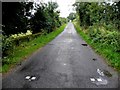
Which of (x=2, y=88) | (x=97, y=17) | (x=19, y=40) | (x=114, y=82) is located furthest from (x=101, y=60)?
(x=97, y=17)

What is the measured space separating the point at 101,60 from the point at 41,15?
18.1 meters

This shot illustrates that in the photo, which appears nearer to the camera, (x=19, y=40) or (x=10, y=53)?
(x=10, y=53)

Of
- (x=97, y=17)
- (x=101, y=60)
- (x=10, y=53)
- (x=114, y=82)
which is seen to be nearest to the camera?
(x=114, y=82)

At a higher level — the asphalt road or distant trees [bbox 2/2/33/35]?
distant trees [bbox 2/2/33/35]

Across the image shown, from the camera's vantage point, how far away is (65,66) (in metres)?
12.3

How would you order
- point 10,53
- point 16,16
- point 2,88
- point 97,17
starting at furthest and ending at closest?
1. point 97,17
2. point 16,16
3. point 10,53
4. point 2,88

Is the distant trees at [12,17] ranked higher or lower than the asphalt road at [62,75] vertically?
higher

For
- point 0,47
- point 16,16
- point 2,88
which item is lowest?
point 2,88

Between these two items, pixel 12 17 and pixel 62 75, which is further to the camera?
pixel 12 17

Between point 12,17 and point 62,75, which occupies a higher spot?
point 12,17

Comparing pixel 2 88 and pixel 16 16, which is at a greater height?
pixel 16 16

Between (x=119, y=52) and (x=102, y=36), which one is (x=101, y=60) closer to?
(x=119, y=52)

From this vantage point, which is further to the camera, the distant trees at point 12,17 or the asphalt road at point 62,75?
the distant trees at point 12,17

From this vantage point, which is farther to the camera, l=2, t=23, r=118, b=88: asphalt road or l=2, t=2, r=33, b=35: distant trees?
l=2, t=2, r=33, b=35: distant trees
